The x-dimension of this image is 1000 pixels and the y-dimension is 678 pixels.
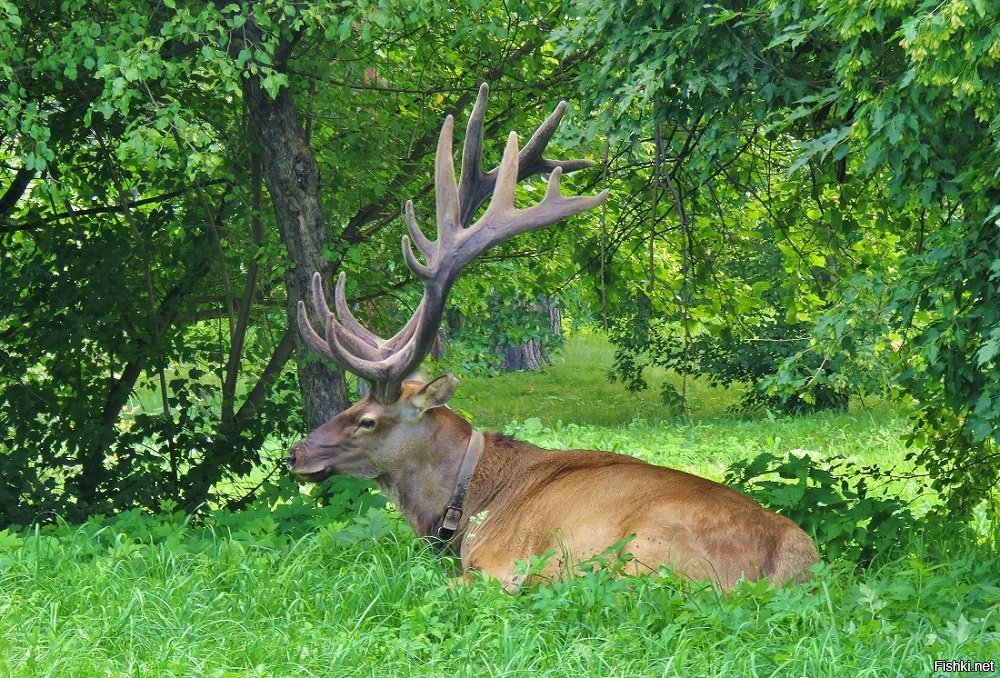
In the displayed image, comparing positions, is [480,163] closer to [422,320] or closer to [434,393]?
[422,320]

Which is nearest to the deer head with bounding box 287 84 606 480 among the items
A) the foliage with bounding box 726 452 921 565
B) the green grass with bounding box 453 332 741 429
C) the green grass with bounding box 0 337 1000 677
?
the green grass with bounding box 0 337 1000 677

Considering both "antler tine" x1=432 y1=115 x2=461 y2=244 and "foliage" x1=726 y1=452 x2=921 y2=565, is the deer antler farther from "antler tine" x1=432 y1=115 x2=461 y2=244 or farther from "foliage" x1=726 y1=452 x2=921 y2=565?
"foliage" x1=726 y1=452 x2=921 y2=565

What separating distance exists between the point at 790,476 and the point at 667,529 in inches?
62.7

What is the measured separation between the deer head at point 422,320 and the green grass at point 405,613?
1.51 ft

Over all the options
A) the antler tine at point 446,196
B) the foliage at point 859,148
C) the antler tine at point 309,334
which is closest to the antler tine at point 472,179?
the antler tine at point 446,196

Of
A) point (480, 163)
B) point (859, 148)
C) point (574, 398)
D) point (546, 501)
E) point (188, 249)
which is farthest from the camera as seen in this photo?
point (574, 398)

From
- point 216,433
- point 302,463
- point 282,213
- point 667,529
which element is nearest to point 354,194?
point 282,213

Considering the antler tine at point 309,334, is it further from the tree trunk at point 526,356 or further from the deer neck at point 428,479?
the tree trunk at point 526,356

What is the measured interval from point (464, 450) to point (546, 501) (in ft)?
2.53

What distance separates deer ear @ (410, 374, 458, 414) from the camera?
262 inches

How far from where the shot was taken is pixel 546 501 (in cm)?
611

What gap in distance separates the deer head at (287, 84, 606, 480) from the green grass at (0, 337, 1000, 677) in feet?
1.51

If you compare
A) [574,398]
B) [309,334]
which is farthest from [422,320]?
[574,398]

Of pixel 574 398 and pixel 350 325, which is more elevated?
pixel 350 325
